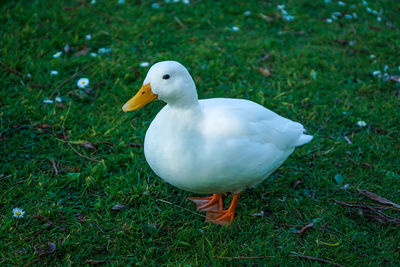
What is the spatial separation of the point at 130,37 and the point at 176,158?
310 centimetres

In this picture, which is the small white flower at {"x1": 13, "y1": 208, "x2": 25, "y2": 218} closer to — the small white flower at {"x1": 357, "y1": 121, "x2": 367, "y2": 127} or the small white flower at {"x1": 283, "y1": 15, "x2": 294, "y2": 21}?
the small white flower at {"x1": 357, "y1": 121, "x2": 367, "y2": 127}

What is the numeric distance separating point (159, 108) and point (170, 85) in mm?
1646

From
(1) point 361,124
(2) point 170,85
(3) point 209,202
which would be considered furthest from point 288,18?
(2) point 170,85

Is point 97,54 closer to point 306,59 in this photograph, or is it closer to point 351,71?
point 306,59

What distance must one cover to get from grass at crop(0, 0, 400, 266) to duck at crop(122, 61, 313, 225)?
1.62 feet

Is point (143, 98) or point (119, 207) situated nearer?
point (143, 98)

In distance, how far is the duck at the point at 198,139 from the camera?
233cm

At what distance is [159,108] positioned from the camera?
3.92 m

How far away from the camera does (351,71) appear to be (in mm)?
4727

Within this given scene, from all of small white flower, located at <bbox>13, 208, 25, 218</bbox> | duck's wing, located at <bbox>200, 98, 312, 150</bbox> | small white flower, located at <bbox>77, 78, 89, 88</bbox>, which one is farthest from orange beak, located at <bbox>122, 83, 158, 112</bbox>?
small white flower, located at <bbox>77, 78, 89, 88</bbox>

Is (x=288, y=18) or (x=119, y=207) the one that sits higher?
(x=288, y=18)

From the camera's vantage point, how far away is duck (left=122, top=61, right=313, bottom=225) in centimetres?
233

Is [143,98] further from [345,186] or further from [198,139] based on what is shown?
[345,186]

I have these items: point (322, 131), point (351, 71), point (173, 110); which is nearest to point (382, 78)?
point (351, 71)
